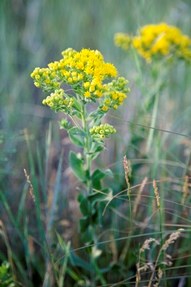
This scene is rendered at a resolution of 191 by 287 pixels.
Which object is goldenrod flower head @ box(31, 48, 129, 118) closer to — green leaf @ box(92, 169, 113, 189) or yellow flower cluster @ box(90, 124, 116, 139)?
yellow flower cluster @ box(90, 124, 116, 139)

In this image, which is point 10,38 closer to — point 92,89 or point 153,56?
point 153,56

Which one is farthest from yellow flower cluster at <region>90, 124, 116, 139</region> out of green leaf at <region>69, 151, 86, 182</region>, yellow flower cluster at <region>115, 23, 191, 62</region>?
yellow flower cluster at <region>115, 23, 191, 62</region>

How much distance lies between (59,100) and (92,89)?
0.42 feet

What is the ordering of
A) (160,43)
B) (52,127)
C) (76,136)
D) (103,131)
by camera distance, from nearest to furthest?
(103,131) → (76,136) → (160,43) → (52,127)

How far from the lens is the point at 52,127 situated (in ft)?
9.23

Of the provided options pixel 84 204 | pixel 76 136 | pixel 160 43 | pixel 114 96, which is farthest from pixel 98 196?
pixel 160 43

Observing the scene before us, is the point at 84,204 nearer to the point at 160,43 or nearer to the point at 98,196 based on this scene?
the point at 98,196

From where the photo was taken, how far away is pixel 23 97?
10.4ft

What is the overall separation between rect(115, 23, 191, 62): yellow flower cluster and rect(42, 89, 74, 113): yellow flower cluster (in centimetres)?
105

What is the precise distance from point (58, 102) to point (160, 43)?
1.16m

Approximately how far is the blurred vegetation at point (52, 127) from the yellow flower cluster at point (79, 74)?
0.59 feet

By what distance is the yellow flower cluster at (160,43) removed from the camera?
2.48 m

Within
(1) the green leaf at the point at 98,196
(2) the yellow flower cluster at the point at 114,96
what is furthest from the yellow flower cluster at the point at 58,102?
(1) the green leaf at the point at 98,196

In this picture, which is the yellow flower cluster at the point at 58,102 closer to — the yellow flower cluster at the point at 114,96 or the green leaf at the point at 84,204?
the yellow flower cluster at the point at 114,96
